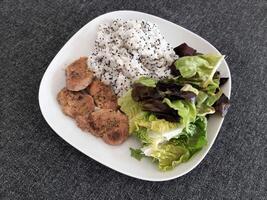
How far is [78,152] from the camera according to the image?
4.61 feet

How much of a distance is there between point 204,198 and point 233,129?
12.3 inches

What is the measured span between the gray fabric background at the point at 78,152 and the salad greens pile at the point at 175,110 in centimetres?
12

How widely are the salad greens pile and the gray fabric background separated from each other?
0.40 feet

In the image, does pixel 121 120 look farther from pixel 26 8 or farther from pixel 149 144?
pixel 26 8

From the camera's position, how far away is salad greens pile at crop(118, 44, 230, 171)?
4.35ft

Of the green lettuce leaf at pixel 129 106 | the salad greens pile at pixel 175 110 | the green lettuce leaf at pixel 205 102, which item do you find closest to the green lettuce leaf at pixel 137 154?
the salad greens pile at pixel 175 110

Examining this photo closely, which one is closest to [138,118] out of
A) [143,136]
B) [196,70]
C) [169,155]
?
[143,136]

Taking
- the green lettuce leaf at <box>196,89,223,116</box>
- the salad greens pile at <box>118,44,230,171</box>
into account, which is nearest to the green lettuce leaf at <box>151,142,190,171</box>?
the salad greens pile at <box>118,44,230,171</box>

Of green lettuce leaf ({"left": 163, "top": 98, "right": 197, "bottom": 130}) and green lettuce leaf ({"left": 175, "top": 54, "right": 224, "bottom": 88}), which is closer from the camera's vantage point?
green lettuce leaf ({"left": 163, "top": 98, "right": 197, "bottom": 130})

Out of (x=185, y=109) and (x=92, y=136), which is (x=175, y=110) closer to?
(x=185, y=109)

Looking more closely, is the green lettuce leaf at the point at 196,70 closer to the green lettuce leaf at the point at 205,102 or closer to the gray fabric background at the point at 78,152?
the green lettuce leaf at the point at 205,102

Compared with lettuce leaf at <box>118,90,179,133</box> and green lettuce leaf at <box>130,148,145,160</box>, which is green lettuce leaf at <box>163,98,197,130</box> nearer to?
lettuce leaf at <box>118,90,179,133</box>

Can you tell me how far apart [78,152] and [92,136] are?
83 millimetres

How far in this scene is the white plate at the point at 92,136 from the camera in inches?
51.8
